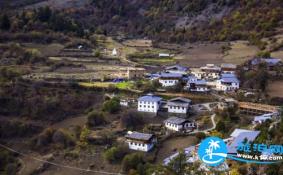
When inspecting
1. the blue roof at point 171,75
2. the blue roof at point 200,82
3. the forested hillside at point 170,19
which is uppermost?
the forested hillside at point 170,19

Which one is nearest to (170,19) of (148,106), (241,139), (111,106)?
(111,106)

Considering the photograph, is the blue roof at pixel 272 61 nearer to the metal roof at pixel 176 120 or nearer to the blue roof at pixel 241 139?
the metal roof at pixel 176 120

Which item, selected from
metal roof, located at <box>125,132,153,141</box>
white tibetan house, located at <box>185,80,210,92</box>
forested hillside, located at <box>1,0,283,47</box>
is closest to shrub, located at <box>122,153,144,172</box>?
metal roof, located at <box>125,132,153,141</box>

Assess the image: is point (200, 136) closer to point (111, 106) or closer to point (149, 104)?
point (149, 104)

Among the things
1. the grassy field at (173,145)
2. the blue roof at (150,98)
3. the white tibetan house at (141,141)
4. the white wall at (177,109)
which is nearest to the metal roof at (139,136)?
the white tibetan house at (141,141)

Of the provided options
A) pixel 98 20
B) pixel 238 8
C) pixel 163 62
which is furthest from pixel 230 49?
pixel 98 20
